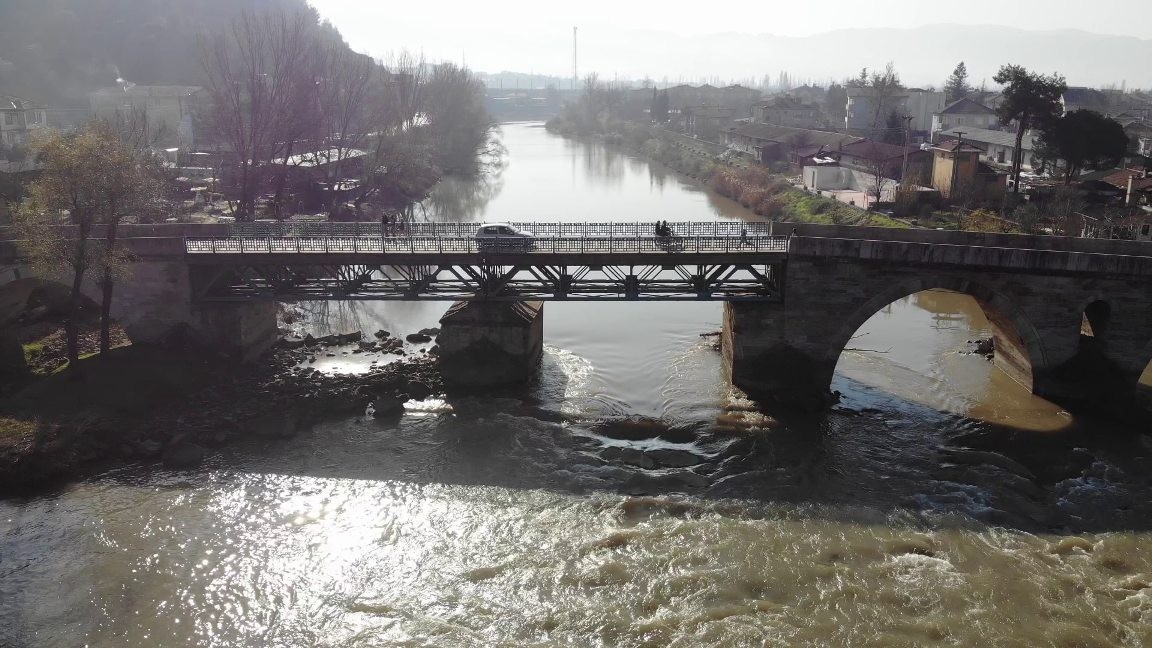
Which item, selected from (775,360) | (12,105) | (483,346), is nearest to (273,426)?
(483,346)

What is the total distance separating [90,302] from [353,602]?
21.5 m

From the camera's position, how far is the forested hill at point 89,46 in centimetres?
9444

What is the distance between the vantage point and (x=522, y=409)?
28.0 m

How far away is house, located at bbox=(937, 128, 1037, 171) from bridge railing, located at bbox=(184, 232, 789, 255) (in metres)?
49.1

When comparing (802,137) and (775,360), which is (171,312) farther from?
(802,137)

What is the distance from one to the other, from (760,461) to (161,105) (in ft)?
281

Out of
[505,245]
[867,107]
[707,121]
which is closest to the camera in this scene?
[505,245]

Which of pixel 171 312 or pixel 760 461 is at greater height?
pixel 171 312

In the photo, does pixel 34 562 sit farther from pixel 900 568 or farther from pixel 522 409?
pixel 900 568

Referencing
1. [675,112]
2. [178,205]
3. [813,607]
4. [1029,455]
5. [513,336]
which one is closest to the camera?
[813,607]

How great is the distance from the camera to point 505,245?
29.1 m

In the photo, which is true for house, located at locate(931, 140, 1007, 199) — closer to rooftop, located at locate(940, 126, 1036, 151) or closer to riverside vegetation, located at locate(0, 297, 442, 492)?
rooftop, located at locate(940, 126, 1036, 151)

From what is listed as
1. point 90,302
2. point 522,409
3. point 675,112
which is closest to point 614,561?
point 522,409

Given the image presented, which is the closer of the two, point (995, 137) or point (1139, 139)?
point (1139, 139)
